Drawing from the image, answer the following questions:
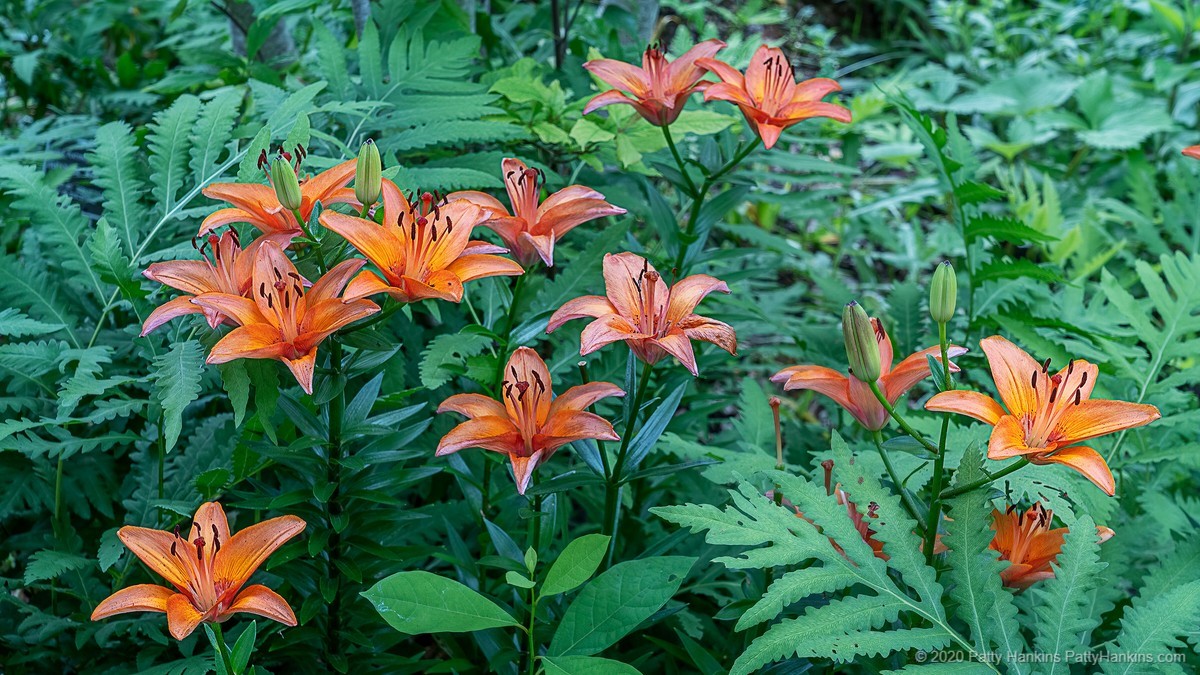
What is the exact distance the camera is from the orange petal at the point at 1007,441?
1.03 metres

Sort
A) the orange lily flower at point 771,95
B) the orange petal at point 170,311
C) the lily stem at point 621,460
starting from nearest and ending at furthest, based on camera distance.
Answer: the orange petal at point 170,311 < the lily stem at point 621,460 < the orange lily flower at point 771,95

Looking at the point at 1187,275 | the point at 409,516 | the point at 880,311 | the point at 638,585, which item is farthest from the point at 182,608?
the point at 880,311

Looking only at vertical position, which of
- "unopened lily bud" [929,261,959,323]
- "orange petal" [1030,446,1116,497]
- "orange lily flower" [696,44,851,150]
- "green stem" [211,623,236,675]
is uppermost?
"orange lily flower" [696,44,851,150]

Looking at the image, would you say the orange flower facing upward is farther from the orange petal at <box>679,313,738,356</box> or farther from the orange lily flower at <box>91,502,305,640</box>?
the orange petal at <box>679,313,738,356</box>

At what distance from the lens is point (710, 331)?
1178mm

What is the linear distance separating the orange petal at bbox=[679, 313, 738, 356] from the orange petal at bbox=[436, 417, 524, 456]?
0.84 feet

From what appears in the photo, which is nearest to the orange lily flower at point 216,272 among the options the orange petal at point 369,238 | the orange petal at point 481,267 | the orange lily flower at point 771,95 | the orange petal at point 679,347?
the orange petal at point 369,238

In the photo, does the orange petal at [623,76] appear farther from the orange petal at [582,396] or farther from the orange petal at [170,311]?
the orange petal at [170,311]

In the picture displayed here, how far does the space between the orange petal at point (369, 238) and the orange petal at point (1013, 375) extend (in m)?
0.72

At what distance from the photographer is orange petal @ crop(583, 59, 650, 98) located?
1.55 meters

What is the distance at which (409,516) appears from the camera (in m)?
1.34

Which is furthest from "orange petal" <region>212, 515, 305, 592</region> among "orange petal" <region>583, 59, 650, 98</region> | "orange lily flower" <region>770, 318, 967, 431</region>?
"orange petal" <region>583, 59, 650, 98</region>

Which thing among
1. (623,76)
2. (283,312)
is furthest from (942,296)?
(283,312)

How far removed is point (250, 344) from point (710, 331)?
0.55 metres
